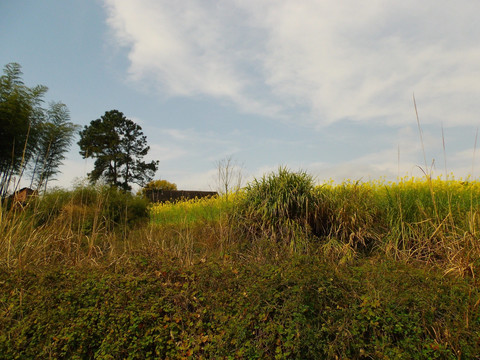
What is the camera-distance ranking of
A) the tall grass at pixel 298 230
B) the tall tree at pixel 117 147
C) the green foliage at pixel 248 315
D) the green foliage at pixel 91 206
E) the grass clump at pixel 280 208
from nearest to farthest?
the green foliage at pixel 248 315 → the tall grass at pixel 298 230 → the grass clump at pixel 280 208 → the green foliage at pixel 91 206 → the tall tree at pixel 117 147

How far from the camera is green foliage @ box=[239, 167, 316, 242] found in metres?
5.26

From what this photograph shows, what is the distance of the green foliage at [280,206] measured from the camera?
5.26 meters

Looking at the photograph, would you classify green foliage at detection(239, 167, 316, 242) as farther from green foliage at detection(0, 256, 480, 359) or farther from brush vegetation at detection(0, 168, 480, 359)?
green foliage at detection(0, 256, 480, 359)

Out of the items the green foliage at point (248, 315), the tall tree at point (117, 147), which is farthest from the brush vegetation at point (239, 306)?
the tall tree at point (117, 147)

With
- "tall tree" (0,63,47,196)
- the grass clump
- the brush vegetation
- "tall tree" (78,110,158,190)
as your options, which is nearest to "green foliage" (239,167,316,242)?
the grass clump

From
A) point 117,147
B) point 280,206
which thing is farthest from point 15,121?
point 117,147

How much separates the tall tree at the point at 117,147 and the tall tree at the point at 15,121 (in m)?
14.1

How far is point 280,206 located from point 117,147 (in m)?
20.7

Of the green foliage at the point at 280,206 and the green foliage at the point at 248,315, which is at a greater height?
the green foliage at the point at 280,206

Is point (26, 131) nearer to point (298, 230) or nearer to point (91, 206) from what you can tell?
point (91, 206)

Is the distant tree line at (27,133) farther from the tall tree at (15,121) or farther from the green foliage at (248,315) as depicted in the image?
the green foliage at (248,315)

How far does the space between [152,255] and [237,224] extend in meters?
1.68

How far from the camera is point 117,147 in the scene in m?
24.0

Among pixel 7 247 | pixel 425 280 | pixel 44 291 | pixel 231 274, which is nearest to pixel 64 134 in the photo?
pixel 7 247
